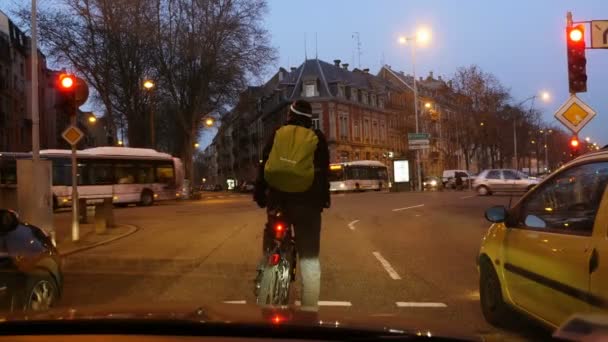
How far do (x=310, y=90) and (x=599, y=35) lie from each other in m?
58.9

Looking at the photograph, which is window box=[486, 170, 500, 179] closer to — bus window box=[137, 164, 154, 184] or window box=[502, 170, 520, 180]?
window box=[502, 170, 520, 180]

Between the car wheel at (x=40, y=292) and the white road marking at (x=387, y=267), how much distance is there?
4.55 meters

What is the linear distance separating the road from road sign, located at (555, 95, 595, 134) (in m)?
3.33

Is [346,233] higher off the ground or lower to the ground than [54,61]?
lower

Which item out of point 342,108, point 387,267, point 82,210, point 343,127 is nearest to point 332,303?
point 387,267

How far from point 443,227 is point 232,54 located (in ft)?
109

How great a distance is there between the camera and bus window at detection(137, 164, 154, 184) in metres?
37.0

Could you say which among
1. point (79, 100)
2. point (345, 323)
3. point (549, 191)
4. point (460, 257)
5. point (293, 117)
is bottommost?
point (460, 257)

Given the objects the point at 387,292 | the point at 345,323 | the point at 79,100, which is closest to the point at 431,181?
the point at 79,100

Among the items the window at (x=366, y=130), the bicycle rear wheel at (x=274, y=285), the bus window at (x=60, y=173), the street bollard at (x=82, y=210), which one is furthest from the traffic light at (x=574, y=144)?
the window at (x=366, y=130)

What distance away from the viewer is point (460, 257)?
1130 cm

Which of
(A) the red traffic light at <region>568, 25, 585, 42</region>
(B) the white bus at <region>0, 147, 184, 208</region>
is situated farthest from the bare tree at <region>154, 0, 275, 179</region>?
(A) the red traffic light at <region>568, 25, 585, 42</region>

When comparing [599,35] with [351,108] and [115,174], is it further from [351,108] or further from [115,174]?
[351,108]

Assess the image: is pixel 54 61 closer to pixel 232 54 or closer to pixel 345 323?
pixel 232 54
